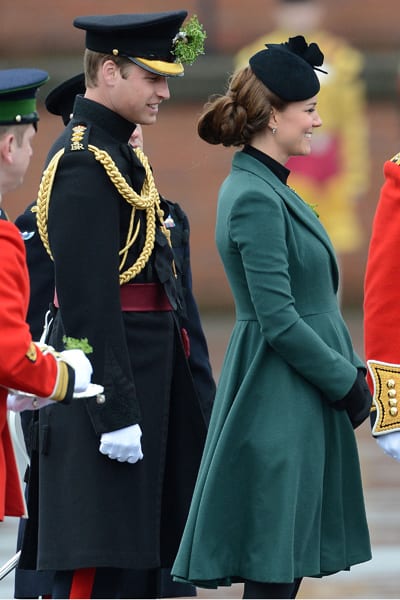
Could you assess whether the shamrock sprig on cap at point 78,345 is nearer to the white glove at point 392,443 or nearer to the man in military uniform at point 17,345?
the man in military uniform at point 17,345

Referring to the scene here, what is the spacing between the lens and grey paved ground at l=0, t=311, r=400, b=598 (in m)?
6.64

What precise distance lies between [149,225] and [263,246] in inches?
18.7

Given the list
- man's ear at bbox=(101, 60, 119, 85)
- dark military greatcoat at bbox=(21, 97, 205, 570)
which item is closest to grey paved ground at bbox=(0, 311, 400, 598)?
dark military greatcoat at bbox=(21, 97, 205, 570)

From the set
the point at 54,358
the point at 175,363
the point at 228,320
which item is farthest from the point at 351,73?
the point at 54,358

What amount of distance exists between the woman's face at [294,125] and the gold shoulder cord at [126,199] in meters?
0.43

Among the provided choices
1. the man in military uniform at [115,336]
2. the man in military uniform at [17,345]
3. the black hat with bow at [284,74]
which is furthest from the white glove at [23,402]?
the black hat with bow at [284,74]

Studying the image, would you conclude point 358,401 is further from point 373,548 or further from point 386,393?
point 373,548

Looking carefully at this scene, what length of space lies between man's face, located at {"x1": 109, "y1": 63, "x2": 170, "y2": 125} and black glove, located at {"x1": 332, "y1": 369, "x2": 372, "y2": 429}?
0.99 metres

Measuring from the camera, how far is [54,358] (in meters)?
4.32

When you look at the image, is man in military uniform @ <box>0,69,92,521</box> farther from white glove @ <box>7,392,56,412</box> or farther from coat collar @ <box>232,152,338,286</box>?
coat collar @ <box>232,152,338,286</box>

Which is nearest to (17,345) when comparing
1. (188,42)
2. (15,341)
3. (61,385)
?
(15,341)

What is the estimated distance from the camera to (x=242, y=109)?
4961 millimetres

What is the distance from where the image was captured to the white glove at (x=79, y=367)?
436cm

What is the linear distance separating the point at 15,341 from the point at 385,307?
3.68 ft
